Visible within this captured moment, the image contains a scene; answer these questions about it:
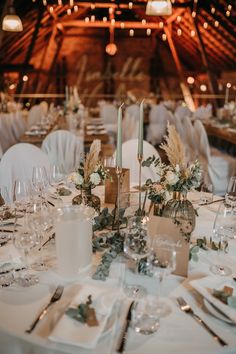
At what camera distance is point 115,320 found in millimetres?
1189

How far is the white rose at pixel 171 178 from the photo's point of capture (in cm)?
168

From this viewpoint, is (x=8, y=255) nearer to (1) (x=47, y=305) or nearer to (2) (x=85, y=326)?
(1) (x=47, y=305)

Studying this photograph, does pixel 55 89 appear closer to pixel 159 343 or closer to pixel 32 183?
→ pixel 32 183

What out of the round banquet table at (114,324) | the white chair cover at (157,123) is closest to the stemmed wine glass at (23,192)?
the round banquet table at (114,324)

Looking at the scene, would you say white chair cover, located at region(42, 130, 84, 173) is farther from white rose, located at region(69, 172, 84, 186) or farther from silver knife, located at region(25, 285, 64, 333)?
silver knife, located at region(25, 285, 64, 333)

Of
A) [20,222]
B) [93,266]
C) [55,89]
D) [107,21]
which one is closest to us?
[93,266]

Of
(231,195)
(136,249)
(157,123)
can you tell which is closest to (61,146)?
(231,195)

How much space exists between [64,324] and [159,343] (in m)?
0.27

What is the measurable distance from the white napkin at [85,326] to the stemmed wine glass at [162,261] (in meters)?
0.15

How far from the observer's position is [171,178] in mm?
1680

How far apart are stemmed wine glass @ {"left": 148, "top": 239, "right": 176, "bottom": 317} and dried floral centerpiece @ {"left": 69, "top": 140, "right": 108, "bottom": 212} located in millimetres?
633

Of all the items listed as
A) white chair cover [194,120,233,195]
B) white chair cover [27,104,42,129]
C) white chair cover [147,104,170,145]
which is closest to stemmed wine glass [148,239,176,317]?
white chair cover [194,120,233,195]

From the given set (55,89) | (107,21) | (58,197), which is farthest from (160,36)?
(58,197)

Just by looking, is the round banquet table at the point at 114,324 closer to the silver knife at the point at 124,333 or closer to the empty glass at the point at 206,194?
the silver knife at the point at 124,333
